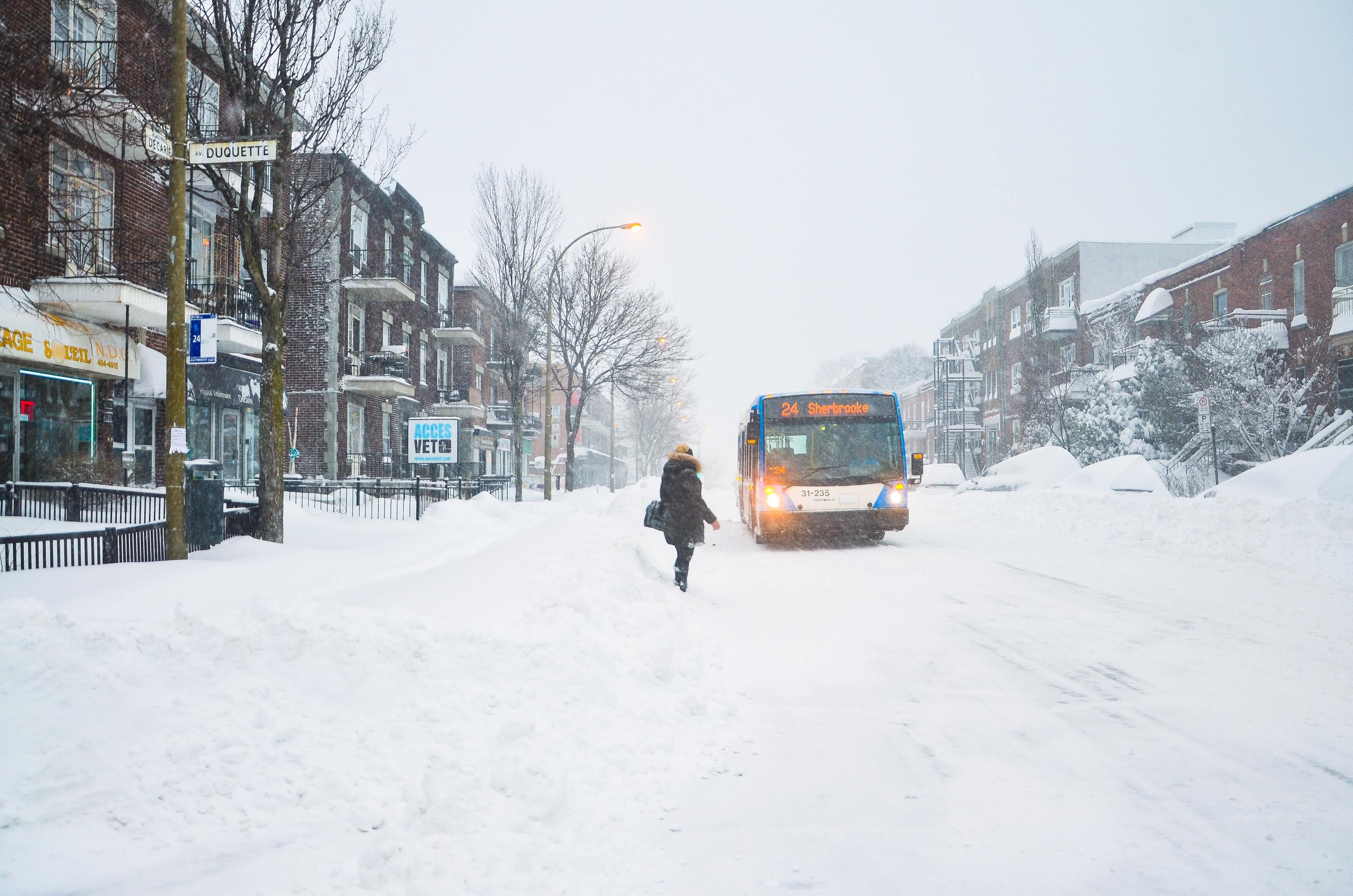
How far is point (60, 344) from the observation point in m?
15.5

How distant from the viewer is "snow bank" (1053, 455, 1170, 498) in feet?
70.0

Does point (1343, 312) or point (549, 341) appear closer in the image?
point (549, 341)

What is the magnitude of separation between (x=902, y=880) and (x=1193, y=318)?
38.2m

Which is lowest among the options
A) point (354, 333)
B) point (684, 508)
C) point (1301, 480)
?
point (684, 508)

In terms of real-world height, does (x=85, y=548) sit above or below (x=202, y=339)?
below

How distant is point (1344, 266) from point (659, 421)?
46.9 metres

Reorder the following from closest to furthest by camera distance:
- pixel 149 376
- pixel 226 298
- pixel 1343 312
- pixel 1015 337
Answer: pixel 149 376, pixel 226 298, pixel 1343 312, pixel 1015 337

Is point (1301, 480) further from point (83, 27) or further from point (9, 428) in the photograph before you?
point (83, 27)

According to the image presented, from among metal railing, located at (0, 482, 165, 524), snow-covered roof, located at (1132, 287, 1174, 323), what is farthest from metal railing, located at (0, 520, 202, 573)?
snow-covered roof, located at (1132, 287, 1174, 323)

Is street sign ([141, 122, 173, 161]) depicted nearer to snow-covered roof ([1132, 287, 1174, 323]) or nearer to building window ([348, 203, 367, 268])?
building window ([348, 203, 367, 268])

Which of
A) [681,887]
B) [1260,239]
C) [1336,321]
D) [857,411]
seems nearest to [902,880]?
[681,887]

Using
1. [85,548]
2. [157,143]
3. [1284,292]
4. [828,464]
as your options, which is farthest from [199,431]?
[1284,292]

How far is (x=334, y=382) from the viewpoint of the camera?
28719 mm

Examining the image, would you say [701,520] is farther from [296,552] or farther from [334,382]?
[334,382]
